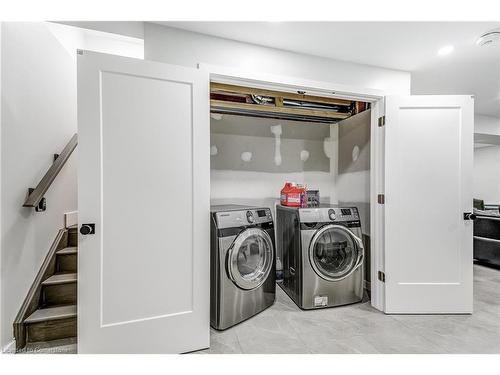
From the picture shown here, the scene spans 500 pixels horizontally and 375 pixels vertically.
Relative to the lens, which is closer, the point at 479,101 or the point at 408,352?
the point at 408,352

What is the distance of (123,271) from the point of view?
1714 millimetres

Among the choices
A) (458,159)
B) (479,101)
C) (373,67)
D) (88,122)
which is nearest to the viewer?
(88,122)

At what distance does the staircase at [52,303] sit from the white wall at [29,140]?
63mm

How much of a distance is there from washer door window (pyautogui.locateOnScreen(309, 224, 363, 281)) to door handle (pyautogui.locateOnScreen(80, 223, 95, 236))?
1.87 metres

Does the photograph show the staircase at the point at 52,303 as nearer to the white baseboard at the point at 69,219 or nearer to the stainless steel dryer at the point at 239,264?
the white baseboard at the point at 69,219

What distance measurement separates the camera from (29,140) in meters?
2.08

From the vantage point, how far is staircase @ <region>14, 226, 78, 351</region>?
1876mm

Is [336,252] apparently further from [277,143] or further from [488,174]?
[488,174]

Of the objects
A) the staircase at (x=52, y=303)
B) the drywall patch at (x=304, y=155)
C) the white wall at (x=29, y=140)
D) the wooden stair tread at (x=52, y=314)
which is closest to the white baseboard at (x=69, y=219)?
the white wall at (x=29, y=140)

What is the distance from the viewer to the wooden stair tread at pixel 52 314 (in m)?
1.90

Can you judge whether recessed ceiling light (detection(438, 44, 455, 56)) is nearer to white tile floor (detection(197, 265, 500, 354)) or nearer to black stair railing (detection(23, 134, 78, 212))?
white tile floor (detection(197, 265, 500, 354))

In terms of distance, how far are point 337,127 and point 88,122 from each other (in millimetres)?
3005
